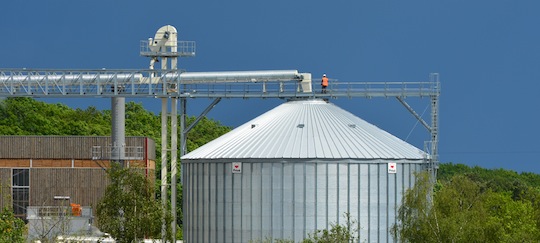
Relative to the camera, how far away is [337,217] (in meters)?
92.6

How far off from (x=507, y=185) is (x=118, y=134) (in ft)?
265

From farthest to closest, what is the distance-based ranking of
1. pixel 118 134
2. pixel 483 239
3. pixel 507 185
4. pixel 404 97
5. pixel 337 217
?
pixel 507 185
pixel 118 134
pixel 404 97
pixel 337 217
pixel 483 239

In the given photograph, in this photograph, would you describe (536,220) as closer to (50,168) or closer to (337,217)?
(337,217)

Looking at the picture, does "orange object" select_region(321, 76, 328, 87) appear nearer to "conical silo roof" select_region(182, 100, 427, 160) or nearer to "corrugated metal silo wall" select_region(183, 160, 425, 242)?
"conical silo roof" select_region(182, 100, 427, 160)

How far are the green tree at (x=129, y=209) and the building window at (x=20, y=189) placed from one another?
158 ft

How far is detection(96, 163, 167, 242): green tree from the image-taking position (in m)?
84.0

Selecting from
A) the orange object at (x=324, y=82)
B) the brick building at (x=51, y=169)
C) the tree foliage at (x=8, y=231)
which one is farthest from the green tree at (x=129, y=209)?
the brick building at (x=51, y=169)

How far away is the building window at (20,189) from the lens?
13375 centimetres

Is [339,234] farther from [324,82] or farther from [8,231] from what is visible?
[324,82]

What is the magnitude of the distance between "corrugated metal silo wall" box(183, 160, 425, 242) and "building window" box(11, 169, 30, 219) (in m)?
42.8

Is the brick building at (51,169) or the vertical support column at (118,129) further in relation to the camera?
the brick building at (51,169)

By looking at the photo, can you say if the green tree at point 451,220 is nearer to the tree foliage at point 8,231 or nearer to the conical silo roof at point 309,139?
the conical silo roof at point 309,139

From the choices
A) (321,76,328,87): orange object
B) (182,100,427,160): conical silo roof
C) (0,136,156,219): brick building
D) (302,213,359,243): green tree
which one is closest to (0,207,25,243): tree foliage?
(302,213,359,243): green tree

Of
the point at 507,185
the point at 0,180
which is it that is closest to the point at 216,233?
the point at 0,180
